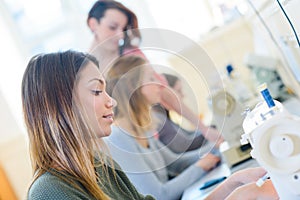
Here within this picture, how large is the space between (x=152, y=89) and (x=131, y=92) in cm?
14

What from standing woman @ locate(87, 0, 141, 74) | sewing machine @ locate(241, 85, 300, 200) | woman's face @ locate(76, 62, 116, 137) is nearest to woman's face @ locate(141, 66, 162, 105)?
standing woman @ locate(87, 0, 141, 74)

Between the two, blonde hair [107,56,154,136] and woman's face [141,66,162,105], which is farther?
woman's face [141,66,162,105]

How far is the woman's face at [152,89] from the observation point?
1.19 m

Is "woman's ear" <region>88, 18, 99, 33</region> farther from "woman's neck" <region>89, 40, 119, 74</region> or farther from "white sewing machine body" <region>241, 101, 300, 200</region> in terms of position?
"white sewing machine body" <region>241, 101, 300, 200</region>

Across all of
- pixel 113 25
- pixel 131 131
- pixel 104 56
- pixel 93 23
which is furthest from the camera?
pixel 93 23

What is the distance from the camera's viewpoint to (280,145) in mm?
482

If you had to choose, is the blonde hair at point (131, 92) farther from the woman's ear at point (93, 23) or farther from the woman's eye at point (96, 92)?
the woman's ear at point (93, 23)

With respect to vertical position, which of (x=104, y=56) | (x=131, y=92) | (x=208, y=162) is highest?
(x=104, y=56)

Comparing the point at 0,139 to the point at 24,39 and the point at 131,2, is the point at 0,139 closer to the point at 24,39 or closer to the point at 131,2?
the point at 24,39

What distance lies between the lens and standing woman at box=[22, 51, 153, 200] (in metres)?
0.76

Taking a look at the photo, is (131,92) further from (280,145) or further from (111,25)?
(280,145)

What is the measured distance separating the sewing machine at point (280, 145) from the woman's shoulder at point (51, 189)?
0.36 meters

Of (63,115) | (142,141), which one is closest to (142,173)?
(142,141)

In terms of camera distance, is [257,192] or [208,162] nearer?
[257,192]
